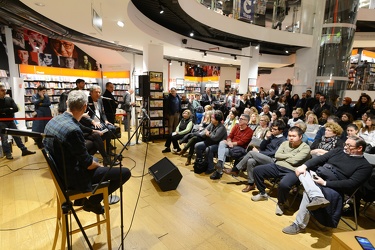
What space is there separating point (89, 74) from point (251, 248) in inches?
401

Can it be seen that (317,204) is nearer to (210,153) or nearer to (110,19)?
(210,153)

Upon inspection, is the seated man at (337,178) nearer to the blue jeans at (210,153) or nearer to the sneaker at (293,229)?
the sneaker at (293,229)

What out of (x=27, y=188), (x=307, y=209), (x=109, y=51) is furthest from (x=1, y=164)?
(x=109, y=51)

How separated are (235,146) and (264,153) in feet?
1.97

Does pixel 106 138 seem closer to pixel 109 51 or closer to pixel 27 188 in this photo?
pixel 27 188

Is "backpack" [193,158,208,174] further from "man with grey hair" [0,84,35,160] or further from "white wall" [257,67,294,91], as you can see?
"white wall" [257,67,294,91]

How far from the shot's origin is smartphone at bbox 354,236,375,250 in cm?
159

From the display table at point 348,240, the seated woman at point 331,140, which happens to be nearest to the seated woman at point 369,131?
the seated woman at point 331,140

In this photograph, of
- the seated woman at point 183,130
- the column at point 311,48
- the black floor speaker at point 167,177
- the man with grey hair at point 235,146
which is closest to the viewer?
the black floor speaker at point 167,177

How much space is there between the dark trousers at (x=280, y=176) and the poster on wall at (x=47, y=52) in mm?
8668

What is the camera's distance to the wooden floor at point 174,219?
2277 millimetres

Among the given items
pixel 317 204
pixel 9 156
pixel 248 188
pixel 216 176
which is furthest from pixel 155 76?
pixel 317 204

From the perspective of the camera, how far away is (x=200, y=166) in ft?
13.9

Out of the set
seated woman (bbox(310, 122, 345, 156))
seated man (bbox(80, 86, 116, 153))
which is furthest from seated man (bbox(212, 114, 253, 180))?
seated man (bbox(80, 86, 116, 153))
